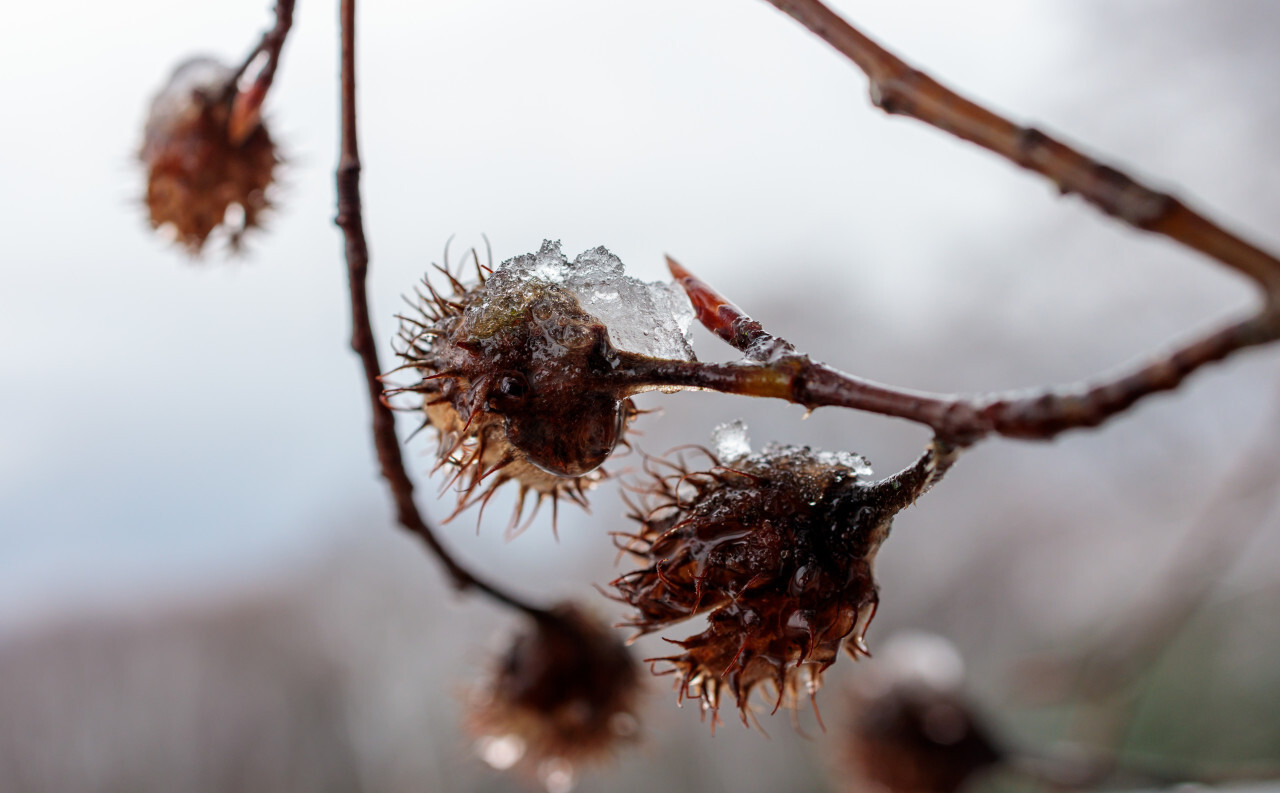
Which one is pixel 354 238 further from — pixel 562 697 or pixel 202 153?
pixel 562 697

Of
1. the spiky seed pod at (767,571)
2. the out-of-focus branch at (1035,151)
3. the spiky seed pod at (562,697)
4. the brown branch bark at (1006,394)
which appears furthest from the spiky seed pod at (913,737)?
the out-of-focus branch at (1035,151)

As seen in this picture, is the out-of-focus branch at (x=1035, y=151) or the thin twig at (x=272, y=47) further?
the thin twig at (x=272, y=47)

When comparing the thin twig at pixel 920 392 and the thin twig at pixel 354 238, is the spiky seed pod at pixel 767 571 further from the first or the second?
the thin twig at pixel 354 238

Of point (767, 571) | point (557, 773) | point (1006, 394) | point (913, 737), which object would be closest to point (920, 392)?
point (1006, 394)

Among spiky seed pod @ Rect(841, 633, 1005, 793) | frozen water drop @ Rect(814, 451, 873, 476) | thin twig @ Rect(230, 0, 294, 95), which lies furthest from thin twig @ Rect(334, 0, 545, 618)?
spiky seed pod @ Rect(841, 633, 1005, 793)

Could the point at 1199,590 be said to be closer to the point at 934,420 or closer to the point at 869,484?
the point at 869,484

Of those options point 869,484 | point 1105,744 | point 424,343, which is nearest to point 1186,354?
point 869,484
